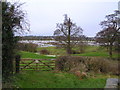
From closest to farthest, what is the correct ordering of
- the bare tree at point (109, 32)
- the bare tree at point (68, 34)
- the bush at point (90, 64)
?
1. the bush at point (90, 64)
2. the bare tree at point (68, 34)
3. the bare tree at point (109, 32)

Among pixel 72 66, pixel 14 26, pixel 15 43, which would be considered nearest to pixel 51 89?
pixel 15 43

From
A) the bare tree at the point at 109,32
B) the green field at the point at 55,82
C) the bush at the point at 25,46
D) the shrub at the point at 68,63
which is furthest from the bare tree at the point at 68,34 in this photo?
the green field at the point at 55,82

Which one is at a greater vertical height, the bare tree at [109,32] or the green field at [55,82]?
the bare tree at [109,32]

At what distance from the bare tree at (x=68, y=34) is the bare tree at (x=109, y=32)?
3.25 m

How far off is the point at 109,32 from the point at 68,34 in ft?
18.5

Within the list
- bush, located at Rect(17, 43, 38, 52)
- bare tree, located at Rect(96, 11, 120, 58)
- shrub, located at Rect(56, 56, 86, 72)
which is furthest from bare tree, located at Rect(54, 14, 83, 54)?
shrub, located at Rect(56, 56, 86, 72)

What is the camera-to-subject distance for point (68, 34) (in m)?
18.6

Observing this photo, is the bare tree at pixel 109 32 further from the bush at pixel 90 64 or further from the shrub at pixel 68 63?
the shrub at pixel 68 63

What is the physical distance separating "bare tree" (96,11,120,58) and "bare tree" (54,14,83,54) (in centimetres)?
325

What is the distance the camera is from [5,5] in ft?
18.9

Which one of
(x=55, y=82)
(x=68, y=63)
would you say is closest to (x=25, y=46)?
(x=68, y=63)

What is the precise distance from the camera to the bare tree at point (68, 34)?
60.3ft

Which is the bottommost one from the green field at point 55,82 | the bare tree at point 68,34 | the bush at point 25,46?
the green field at point 55,82

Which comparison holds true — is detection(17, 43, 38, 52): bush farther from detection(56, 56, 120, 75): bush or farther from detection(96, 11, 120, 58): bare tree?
detection(96, 11, 120, 58): bare tree
